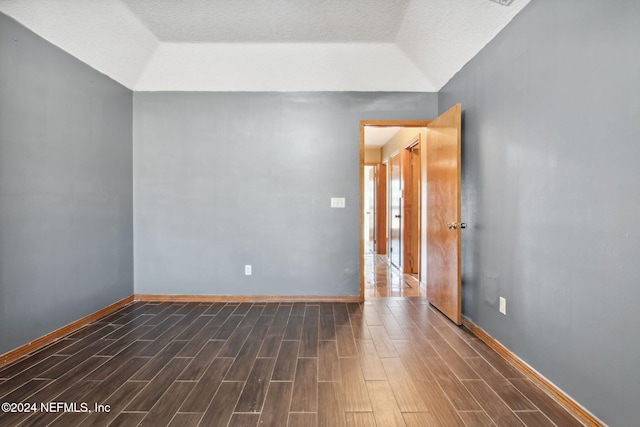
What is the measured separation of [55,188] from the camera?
246 cm

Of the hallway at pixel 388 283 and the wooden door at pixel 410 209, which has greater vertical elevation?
the wooden door at pixel 410 209

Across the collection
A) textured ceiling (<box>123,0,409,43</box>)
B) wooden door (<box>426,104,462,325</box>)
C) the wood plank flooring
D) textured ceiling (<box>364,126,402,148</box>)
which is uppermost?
textured ceiling (<box>123,0,409,43</box>)

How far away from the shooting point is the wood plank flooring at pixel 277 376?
152cm

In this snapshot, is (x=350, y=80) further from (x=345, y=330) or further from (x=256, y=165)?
(x=345, y=330)

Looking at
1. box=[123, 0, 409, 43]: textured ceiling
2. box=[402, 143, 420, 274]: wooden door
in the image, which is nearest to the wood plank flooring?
box=[402, 143, 420, 274]: wooden door

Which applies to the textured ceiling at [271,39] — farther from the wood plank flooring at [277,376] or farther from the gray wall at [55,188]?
the wood plank flooring at [277,376]

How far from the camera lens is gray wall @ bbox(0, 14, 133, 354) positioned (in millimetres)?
2121

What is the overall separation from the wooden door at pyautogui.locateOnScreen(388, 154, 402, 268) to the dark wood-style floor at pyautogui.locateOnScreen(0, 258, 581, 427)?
2496 millimetres

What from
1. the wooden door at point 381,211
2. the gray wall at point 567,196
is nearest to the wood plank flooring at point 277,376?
the gray wall at point 567,196

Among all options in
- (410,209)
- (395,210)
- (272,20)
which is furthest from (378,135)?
(272,20)

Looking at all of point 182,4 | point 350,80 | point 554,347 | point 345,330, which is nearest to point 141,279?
point 345,330

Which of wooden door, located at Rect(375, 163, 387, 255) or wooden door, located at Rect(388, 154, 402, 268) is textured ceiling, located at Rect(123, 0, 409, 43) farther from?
wooden door, located at Rect(375, 163, 387, 255)

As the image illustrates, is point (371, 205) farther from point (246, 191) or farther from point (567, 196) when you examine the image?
point (567, 196)

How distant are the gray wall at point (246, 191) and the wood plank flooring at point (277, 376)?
2.28 ft
